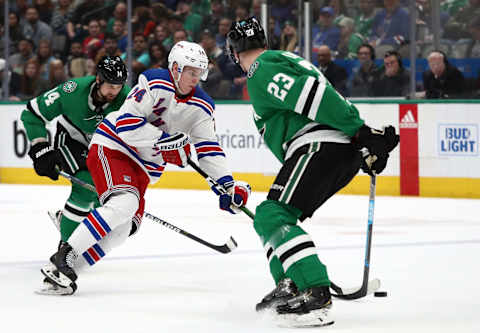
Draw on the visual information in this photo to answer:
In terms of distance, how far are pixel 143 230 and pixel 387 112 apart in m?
2.89

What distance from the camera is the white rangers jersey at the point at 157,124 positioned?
4.28 meters

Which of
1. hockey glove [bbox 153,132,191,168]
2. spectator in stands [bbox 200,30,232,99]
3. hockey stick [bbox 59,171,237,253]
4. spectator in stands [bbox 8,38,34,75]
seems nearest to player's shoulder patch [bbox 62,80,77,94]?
hockey stick [bbox 59,171,237,253]

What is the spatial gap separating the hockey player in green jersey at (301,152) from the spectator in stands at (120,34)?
662cm

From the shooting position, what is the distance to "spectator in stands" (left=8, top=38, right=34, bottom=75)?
10672mm

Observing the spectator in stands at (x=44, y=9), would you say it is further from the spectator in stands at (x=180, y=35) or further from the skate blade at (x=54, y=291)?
the skate blade at (x=54, y=291)

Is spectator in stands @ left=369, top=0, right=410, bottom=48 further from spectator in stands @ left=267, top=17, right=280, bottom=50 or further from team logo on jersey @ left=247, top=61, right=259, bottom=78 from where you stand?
team logo on jersey @ left=247, top=61, right=259, bottom=78

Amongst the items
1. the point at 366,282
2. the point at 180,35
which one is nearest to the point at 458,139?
the point at 180,35

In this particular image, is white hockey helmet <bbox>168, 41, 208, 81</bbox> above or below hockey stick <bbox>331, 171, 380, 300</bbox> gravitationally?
above

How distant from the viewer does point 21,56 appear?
1073 centimetres

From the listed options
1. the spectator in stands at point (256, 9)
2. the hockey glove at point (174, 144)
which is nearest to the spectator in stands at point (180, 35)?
the spectator in stands at point (256, 9)

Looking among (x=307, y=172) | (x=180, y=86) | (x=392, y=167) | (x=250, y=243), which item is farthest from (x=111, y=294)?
(x=392, y=167)

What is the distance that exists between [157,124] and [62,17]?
6.75 metres

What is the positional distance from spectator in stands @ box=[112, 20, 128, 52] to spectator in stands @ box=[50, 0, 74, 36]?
2.66 feet

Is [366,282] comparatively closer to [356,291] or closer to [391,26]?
[356,291]
